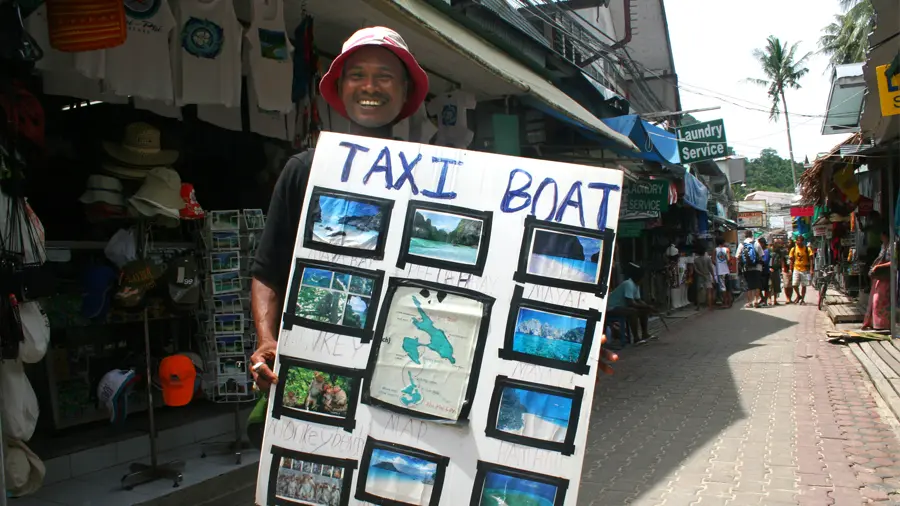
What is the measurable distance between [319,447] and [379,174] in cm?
73

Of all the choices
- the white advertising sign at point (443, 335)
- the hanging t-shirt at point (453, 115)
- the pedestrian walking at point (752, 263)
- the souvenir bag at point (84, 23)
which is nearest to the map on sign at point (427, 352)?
the white advertising sign at point (443, 335)

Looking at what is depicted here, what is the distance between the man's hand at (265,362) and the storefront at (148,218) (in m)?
2.45

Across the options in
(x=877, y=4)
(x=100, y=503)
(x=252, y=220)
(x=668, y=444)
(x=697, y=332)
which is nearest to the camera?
(x=100, y=503)

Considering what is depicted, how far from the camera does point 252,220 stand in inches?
209

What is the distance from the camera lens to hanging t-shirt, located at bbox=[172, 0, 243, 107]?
15.1ft

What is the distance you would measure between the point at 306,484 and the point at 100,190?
354 centimetres

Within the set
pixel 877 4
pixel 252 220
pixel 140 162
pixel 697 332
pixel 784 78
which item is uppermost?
pixel 784 78

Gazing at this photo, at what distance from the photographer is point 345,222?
75.1 inches

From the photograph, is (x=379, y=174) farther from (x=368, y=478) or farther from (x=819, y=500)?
(x=819, y=500)

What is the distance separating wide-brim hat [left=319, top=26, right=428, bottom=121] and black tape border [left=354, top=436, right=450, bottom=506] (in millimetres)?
1028

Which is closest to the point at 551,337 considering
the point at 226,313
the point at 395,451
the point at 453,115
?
the point at 395,451

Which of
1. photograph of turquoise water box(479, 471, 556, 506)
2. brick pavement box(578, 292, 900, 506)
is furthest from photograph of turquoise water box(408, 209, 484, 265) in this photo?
brick pavement box(578, 292, 900, 506)

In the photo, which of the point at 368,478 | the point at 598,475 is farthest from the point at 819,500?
the point at 368,478

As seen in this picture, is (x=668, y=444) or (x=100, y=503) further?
(x=668, y=444)
